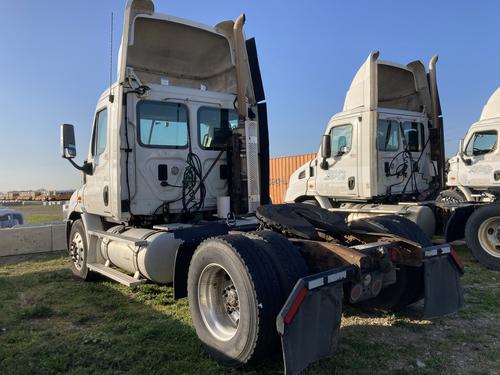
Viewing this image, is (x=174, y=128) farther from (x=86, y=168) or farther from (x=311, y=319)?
(x=311, y=319)

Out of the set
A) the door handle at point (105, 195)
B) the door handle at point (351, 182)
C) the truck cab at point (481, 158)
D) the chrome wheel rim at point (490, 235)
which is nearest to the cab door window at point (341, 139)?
the door handle at point (351, 182)

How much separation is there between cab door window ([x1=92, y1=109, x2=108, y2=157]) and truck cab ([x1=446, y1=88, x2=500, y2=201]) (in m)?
7.99

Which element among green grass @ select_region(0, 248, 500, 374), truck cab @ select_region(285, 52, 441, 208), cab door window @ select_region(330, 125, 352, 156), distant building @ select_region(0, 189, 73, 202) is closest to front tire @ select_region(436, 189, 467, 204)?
truck cab @ select_region(285, 52, 441, 208)

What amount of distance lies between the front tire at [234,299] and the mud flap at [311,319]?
25 cm

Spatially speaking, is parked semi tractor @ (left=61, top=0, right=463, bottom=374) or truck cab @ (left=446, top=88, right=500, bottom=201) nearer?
parked semi tractor @ (left=61, top=0, right=463, bottom=374)

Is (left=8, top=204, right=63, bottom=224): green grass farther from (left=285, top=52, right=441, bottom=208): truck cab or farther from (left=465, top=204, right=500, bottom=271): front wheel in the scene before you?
(left=465, top=204, right=500, bottom=271): front wheel

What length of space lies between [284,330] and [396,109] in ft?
25.5

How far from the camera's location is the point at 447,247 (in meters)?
4.06

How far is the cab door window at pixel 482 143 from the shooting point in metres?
9.91

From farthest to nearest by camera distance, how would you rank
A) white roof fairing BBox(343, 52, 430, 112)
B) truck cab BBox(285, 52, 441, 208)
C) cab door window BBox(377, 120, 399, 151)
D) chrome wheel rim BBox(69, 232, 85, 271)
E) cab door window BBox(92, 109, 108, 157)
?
cab door window BBox(377, 120, 399, 151) < truck cab BBox(285, 52, 441, 208) < white roof fairing BBox(343, 52, 430, 112) < chrome wheel rim BBox(69, 232, 85, 271) < cab door window BBox(92, 109, 108, 157)

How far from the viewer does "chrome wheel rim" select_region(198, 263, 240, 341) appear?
3779 mm

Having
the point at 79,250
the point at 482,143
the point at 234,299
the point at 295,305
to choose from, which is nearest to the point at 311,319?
the point at 295,305

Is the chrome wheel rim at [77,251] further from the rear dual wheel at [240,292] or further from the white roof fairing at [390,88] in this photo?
the white roof fairing at [390,88]

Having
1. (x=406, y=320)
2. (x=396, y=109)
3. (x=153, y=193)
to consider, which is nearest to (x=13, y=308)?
(x=153, y=193)
